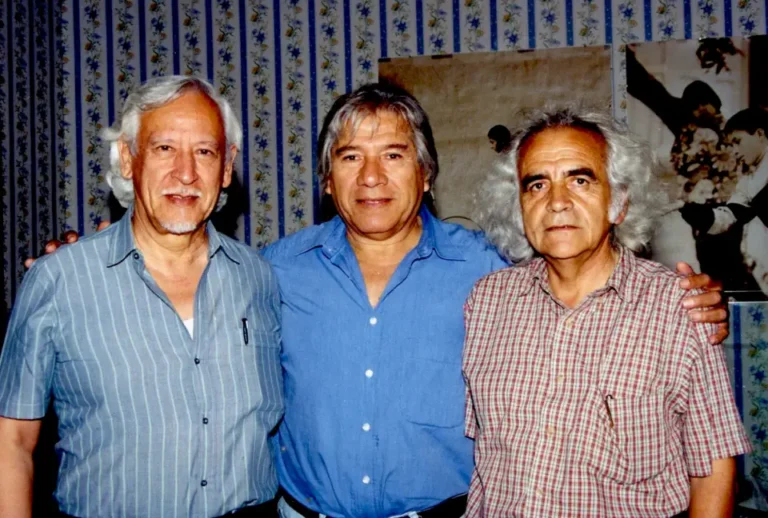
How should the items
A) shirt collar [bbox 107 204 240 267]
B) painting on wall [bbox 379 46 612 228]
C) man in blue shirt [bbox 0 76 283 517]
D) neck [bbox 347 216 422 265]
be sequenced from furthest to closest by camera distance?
painting on wall [bbox 379 46 612 228] → neck [bbox 347 216 422 265] → shirt collar [bbox 107 204 240 267] → man in blue shirt [bbox 0 76 283 517]

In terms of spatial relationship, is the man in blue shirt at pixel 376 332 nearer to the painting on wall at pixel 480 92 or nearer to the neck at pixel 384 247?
the neck at pixel 384 247

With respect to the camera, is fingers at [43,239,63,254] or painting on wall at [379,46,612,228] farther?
painting on wall at [379,46,612,228]

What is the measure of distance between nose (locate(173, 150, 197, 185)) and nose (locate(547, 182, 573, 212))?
1.05 m

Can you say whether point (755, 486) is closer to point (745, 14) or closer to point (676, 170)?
point (676, 170)

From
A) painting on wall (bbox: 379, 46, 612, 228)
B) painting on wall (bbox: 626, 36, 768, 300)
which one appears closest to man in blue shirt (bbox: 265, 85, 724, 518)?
painting on wall (bbox: 379, 46, 612, 228)

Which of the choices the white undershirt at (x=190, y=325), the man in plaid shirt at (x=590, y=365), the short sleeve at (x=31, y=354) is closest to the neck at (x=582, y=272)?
the man in plaid shirt at (x=590, y=365)

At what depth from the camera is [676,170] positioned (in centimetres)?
408

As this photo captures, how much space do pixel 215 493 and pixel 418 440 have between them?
62 cm

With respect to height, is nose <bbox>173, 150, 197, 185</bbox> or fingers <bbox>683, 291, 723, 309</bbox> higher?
nose <bbox>173, 150, 197, 185</bbox>

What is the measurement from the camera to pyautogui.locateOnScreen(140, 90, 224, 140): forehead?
1.92 meters

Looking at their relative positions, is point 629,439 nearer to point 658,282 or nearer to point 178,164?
point 658,282

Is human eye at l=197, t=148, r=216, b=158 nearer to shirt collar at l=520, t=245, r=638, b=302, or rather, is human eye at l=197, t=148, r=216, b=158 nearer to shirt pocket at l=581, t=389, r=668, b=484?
shirt collar at l=520, t=245, r=638, b=302

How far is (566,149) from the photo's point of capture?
6.05 ft

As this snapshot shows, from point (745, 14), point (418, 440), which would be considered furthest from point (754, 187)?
point (418, 440)
